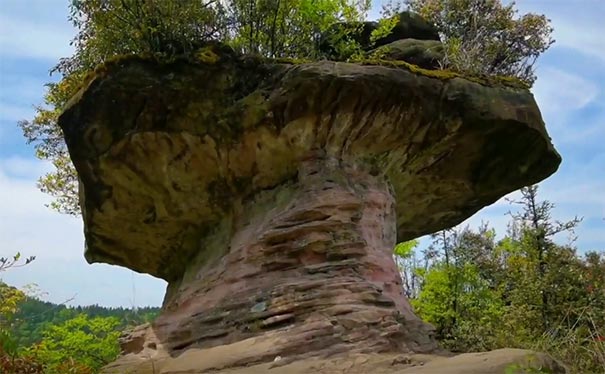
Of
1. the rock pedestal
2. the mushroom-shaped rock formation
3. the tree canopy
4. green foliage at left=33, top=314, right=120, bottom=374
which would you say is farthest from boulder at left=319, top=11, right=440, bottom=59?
green foliage at left=33, top=314, right=120, bottom=374

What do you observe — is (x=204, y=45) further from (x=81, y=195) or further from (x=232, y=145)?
(x=81, y=195)

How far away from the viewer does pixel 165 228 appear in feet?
27.1

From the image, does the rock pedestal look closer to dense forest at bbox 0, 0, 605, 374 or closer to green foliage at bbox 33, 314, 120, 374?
dense forest at bbox 0, 0, 605, 374

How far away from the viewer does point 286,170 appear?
23.0 ft

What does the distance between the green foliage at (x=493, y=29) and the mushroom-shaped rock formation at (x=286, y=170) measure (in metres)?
2.58

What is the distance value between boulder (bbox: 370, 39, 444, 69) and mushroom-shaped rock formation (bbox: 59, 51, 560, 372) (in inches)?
63.5

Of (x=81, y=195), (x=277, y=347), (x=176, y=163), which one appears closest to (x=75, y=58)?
(x=81, y=195)

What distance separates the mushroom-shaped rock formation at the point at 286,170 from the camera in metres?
5.91

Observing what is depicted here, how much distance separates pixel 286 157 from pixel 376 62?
4.40 feet

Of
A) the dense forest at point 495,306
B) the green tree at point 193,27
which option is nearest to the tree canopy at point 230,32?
the green tree at point 193,27

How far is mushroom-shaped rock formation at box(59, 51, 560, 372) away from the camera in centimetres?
591

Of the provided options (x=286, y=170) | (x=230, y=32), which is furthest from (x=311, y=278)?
(x=230, y=32)

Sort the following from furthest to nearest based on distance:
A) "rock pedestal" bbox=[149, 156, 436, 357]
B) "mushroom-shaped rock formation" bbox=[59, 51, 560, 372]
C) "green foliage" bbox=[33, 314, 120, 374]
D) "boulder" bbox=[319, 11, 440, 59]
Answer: "green foliage" bbox=[33, 314, 120, 374]
"boulder" bbox=[319, 11, 440, 59]
"mushroom-shaped rock formation" bbox=[59, 51, 560, 372]
"rock pedestal" bbox=[149, 156, 436, 357]

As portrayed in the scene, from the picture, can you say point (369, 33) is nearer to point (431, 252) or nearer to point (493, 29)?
point (493, 29)
